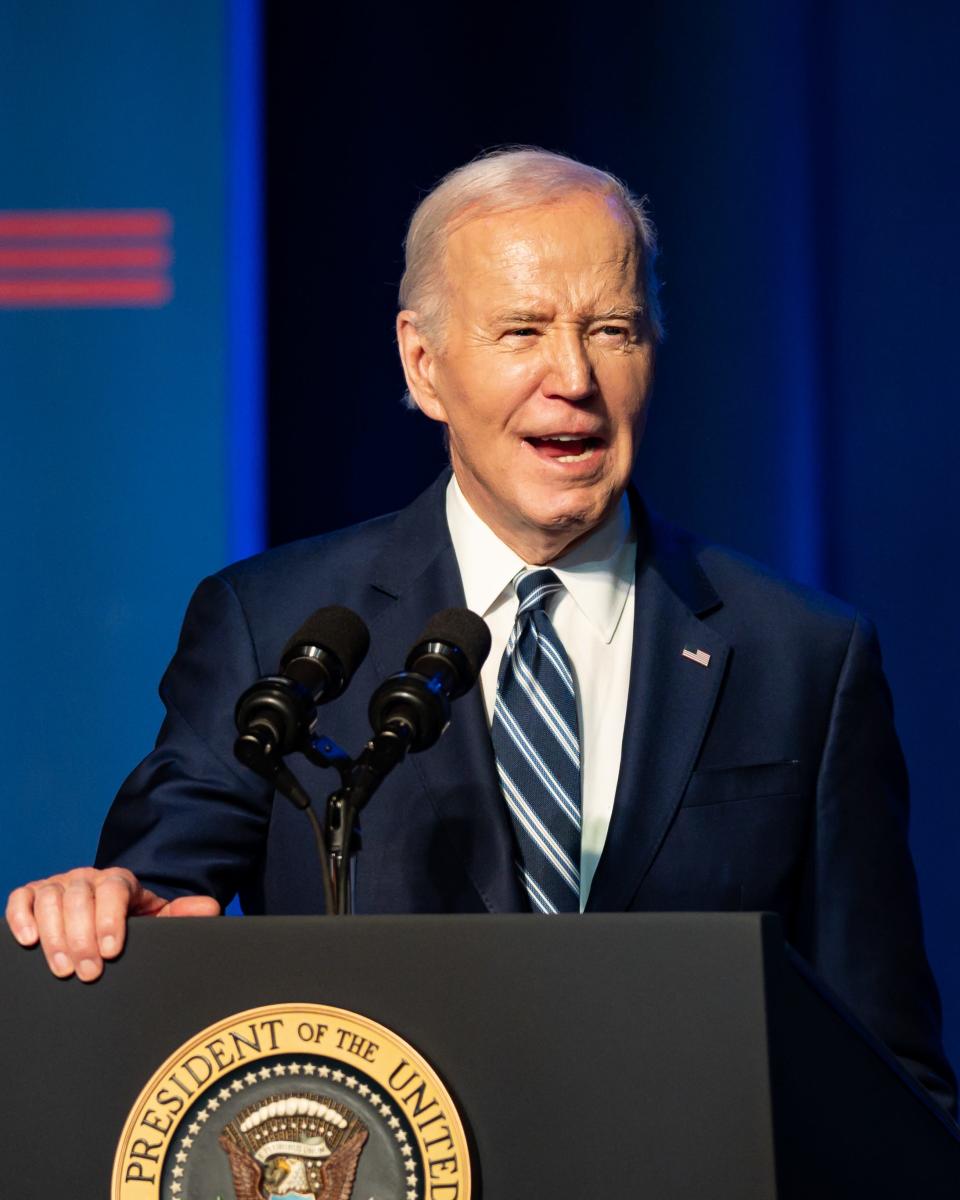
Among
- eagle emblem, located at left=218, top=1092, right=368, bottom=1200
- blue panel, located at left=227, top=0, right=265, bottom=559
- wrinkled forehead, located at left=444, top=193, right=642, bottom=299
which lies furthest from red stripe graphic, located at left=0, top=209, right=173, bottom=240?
eagle emblem, located at left=218, top=1092, right=368, bottom=1200

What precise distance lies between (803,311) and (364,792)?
2188 millimetres

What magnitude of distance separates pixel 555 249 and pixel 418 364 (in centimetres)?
25

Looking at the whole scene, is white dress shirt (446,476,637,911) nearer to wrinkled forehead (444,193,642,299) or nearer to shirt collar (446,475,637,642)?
shirt collar (446,475,637,642)

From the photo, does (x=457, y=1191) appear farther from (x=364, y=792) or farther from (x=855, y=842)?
(x=855, y=842)

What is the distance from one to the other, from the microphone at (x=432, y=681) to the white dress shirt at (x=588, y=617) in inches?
20.7

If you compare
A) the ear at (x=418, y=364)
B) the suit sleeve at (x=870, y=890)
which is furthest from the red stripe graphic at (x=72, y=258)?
the suit sleeve at (x=870, y=890)

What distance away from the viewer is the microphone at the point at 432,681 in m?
1.29

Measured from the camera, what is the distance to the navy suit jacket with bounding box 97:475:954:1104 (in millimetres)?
1856

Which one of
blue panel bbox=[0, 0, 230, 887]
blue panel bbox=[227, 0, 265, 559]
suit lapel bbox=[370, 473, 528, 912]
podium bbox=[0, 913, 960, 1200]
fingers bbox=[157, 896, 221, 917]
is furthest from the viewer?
blue panel bbox=[227, 0, 265, 559]

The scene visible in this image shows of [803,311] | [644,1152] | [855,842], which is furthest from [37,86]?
[644,1152]

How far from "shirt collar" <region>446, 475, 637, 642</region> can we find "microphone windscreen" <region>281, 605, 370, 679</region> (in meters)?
0.59

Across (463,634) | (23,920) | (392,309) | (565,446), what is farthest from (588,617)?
(392,309)

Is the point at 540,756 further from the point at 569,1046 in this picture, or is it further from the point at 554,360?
the point at 569,1046

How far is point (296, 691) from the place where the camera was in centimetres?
130
